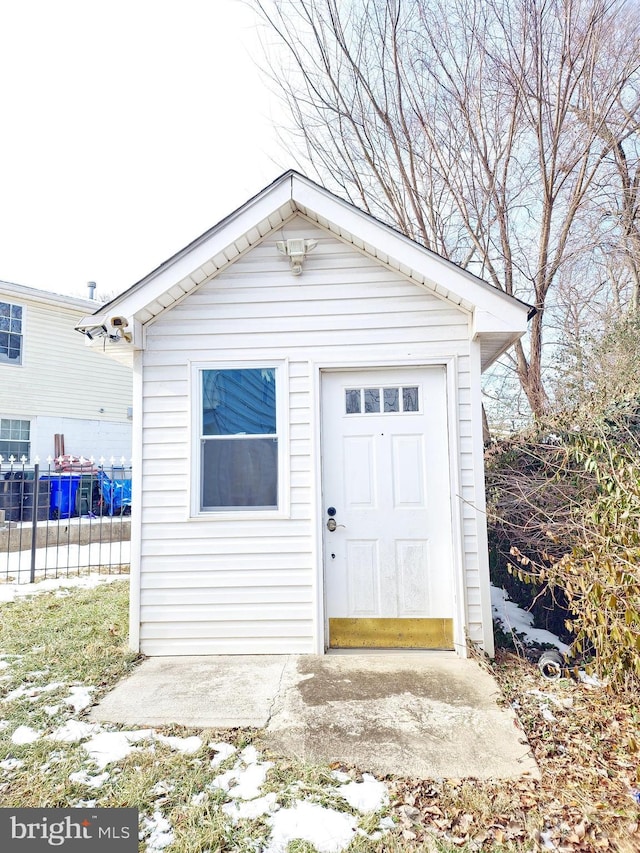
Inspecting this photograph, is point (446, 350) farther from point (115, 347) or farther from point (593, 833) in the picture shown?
point (593, 833)

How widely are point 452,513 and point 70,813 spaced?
11.1 ft

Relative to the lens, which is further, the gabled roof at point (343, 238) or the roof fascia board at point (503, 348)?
the roof fascia board at point (503, 348)

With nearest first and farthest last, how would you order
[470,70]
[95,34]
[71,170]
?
[95,34] → [470,70] → [71,170]

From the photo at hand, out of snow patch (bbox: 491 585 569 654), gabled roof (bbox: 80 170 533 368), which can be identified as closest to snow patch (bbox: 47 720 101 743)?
gabled roof (bbox: 80 170 533 368)

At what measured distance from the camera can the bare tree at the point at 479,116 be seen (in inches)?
275

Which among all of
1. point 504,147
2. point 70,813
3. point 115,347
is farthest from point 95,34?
point 70,813

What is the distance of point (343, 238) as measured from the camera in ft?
15.2

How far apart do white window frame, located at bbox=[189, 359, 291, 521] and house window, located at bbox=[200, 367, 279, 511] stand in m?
0.03

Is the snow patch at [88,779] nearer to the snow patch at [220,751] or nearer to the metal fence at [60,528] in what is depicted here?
the snow patch at [220,751]

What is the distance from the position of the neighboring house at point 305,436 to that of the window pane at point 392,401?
0.01 meters

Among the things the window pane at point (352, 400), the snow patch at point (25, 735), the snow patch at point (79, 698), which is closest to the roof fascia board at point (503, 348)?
the window pane at point (352, 400)

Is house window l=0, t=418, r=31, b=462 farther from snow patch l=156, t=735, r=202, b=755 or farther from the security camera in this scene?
snow patch l=156, t=735, r=202, b=755

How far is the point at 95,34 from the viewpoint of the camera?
6676 millimetres

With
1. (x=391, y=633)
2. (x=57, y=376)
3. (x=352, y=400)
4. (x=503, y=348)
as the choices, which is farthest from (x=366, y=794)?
(x=57, y=376)
